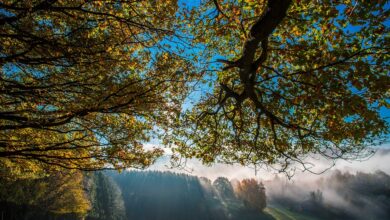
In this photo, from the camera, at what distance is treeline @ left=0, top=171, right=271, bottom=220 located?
112 ft

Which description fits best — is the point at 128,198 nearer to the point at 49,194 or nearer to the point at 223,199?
the point at 223,199

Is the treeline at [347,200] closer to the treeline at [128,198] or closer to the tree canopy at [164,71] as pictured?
the treeline at [128,198]

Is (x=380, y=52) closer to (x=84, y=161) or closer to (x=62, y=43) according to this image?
(x=62, y=43)

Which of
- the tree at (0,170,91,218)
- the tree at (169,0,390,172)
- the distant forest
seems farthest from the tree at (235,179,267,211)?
the tree at (169,0,390,172)

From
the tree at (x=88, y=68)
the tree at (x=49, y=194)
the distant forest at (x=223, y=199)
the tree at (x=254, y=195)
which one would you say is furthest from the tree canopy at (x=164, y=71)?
the tree at (x=254, y=195)

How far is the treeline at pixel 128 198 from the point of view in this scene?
3419 cm

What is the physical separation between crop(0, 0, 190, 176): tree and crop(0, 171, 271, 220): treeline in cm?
721

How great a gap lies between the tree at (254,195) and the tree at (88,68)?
110848mm

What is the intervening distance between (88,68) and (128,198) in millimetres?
156484

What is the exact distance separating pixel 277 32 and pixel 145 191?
532 feet

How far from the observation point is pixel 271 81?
941cm

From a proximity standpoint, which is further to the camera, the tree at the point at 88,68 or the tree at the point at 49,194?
the tree at the point at 49,194

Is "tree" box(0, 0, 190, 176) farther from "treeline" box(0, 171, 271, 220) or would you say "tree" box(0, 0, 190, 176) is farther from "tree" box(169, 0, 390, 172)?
"treeline" box(0, 171, 271, 220)

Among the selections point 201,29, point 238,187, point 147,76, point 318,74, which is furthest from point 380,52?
point 238,187
